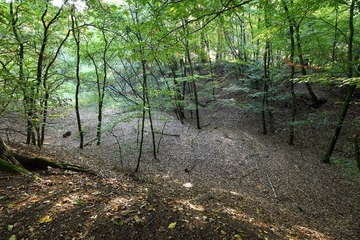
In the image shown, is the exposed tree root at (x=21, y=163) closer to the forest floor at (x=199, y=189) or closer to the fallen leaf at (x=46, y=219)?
the forest floor at (x=199, y=189)

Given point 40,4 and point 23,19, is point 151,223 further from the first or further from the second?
point 23,19

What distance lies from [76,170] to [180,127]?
986 centimetres

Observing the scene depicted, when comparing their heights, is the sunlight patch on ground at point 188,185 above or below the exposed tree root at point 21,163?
below

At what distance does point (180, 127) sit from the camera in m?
15.0


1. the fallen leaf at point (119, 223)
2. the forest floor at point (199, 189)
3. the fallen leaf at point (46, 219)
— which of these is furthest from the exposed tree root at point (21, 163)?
the fallen leaf at point (119, 223)

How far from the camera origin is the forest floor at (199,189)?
10.6 feet

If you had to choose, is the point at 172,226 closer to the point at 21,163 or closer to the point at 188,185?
the point at 21,163

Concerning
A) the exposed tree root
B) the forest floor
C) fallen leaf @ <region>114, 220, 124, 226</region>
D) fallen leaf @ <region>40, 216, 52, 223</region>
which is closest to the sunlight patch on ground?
the forest floor

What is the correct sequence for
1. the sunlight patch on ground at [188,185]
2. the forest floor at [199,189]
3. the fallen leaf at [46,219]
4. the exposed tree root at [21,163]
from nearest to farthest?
the fallen leaf at [46,219]
the forest floor at [199,189]
the exposed tree root at [21,163]
the sunlight patch on ground at [188,185]

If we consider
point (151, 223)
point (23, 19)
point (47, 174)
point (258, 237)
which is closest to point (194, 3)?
point (151, 223)

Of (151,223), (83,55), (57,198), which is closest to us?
(151,223)

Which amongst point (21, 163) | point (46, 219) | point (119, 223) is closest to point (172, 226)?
point (119, 223)

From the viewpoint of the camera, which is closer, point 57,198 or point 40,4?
point 57,198

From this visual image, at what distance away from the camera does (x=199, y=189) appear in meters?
7.04
